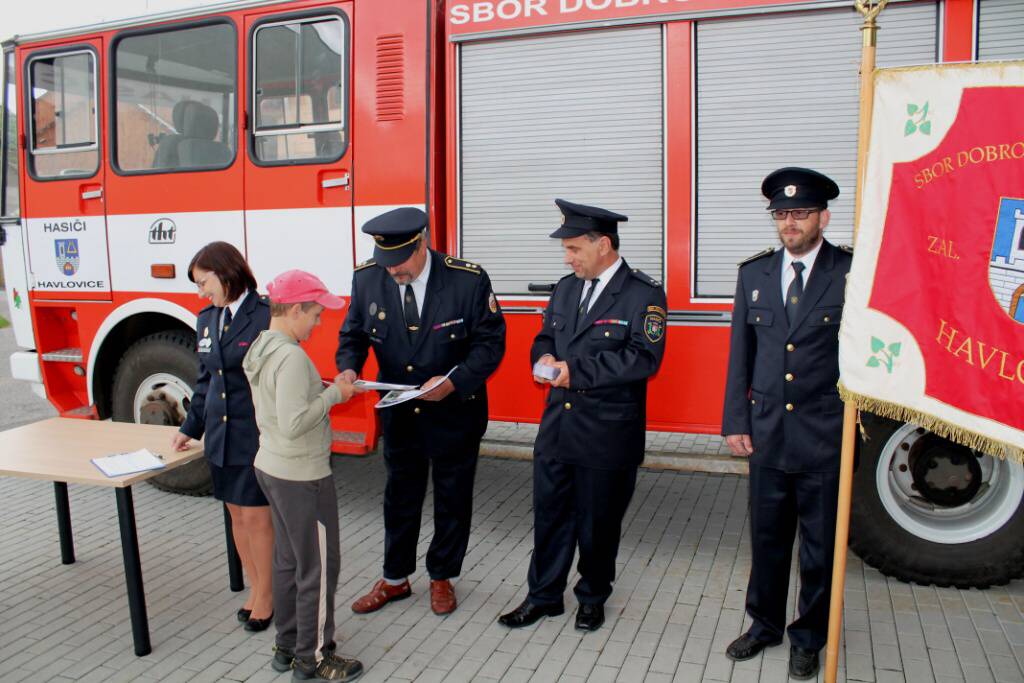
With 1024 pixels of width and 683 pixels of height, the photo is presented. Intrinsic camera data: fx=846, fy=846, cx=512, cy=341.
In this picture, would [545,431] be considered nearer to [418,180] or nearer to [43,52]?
[418,180]

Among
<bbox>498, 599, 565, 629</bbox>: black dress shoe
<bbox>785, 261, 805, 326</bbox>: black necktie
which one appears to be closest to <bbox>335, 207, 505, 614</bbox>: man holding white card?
<bbox>498, 599, 565, 629</bbox>: black dress shoe

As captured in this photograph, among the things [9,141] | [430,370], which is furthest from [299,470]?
[9,141]

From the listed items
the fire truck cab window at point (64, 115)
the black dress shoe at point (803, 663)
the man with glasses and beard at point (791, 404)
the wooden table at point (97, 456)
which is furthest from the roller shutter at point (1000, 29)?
the fire truck cab window at point (64, 115)

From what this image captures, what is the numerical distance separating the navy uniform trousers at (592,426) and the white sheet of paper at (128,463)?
1.59 metres

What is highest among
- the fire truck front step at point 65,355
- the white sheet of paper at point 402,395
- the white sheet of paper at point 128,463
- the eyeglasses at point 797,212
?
the eyeglasses at point 797,212

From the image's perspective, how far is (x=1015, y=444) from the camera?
2537 mm

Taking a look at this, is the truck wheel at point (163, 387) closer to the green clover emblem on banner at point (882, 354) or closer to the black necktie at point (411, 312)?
the black necktie at point (411, 312)

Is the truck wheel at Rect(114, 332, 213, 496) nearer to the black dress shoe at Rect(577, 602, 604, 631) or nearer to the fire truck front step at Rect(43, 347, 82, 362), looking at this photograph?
the fire truck front step at Rect(43, 347, 82, 362)

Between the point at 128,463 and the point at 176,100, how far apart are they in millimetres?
2604

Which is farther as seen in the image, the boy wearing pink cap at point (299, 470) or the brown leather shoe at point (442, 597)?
the brown leather shoe at point (442, 597)

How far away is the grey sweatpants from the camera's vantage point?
3.10 m

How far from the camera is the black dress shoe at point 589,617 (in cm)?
362

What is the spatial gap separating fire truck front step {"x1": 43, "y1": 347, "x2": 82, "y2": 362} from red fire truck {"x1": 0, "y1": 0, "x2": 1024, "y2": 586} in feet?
0.05

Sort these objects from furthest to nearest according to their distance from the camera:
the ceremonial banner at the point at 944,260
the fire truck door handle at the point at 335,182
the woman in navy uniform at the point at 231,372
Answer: the fire truck door handle at the point at 335,182 < the woman in navy uniform at the point at 231,372 < the ceremonial banner at the point at 944,260
